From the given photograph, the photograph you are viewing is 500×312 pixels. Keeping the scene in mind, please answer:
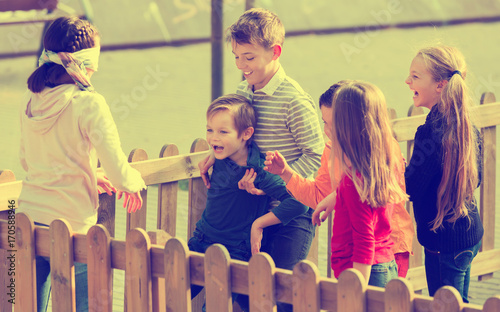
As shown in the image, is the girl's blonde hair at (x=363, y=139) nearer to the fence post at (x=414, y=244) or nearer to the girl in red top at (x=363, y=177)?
the girl in red top at (x=363, y=177)

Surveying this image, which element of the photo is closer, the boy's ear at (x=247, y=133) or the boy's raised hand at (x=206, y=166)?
the boy's ear at (x=247, y=133)

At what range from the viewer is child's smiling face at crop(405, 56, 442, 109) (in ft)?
12.5

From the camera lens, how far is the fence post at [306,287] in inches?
119

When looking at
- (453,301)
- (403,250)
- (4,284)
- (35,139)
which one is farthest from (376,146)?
(4,284)

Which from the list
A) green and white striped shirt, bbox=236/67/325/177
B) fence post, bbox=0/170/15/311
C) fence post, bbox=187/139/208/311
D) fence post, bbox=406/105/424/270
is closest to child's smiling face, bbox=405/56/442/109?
green and white striped shirt, bbox=236/67/325/177

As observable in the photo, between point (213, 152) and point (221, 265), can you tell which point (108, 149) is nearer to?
point (213, 152)

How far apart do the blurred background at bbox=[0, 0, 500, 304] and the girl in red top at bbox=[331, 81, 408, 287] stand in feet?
19.3

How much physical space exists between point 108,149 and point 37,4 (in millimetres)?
6819

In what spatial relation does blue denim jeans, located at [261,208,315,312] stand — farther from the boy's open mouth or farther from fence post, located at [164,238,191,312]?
fence post, located at [164,238,191,312]

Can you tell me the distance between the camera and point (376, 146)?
10.9 ft

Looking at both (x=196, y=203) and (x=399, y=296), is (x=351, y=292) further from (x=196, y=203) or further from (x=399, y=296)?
(x=196, y=203)

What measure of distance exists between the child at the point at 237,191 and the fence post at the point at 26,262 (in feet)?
2.52

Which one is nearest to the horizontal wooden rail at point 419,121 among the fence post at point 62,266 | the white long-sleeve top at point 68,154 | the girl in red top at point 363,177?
Answer: the girl in red top at point 363,177

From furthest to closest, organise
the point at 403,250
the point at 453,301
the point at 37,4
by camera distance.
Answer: the point at 37,4
the point at 403,250
the point at 453,301
